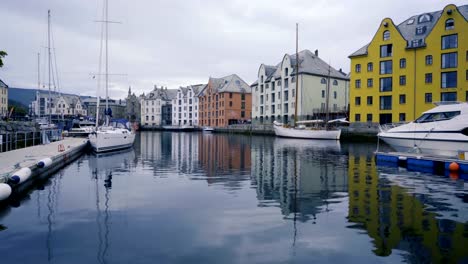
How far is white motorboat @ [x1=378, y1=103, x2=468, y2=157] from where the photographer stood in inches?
829

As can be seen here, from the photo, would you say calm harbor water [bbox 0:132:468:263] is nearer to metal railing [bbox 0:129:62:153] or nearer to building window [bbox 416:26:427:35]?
metal railing [bbox 0:129:62:153]

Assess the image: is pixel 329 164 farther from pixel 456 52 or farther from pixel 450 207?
pixel 456 52

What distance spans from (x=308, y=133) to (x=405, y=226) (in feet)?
144

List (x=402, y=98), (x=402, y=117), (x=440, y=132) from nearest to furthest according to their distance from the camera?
(x=440, y=132) → (x=402, y=117) → (x=402, y=98)

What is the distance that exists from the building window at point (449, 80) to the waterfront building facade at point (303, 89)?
61.0ft

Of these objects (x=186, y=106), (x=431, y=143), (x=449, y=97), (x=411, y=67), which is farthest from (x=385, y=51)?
(x=186, y=106)

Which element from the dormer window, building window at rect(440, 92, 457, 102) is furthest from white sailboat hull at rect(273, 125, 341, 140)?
the dormer window

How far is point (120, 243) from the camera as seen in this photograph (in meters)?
7.57

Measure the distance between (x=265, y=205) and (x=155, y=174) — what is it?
8.53 m

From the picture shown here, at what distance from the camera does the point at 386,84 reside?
162ft

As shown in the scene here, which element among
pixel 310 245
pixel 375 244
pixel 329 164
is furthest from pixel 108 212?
pixel 329 164

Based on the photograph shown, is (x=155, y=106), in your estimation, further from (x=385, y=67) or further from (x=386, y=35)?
(x=386, y=35)

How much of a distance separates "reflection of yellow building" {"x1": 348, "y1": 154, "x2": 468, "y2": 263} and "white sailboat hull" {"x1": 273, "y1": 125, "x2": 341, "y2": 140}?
1449 inches

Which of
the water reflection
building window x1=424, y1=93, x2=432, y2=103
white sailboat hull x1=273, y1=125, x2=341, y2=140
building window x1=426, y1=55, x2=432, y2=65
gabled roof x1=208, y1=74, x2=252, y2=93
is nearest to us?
the water reflection
